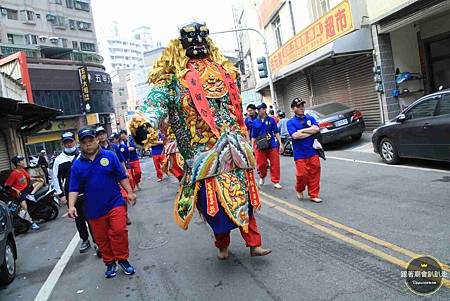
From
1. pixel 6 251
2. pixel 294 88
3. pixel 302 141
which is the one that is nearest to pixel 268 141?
pixel 302 141

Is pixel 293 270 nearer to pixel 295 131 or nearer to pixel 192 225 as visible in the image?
pixel 192 225

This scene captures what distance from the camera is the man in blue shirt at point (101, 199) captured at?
14.6ft

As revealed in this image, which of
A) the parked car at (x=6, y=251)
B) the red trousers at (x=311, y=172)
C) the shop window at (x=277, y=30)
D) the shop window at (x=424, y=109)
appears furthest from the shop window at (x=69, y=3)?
the red trousers at (x=311, y=172)

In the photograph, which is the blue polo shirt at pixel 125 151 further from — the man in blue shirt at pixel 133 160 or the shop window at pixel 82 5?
the shop window at pixel 82 5

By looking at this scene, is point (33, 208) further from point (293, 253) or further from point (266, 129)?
point (293, 253)

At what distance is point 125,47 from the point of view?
378ft

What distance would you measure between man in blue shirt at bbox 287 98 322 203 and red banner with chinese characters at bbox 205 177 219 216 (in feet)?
9.57

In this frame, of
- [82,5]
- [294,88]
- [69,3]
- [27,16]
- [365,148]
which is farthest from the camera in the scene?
[82,5]

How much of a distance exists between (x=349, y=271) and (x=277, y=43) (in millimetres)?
20215

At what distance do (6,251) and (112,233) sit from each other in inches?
68.2

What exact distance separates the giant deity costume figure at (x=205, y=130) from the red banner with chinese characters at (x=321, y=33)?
1028 cm

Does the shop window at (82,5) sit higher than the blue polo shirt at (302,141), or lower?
higher

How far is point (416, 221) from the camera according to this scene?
4.84 metres

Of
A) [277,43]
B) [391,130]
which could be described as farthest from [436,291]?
[277,43]
